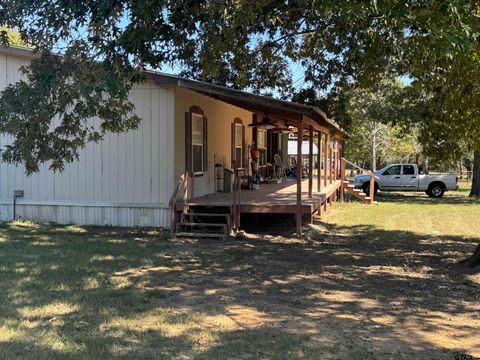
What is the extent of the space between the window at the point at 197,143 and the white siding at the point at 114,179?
1393mm

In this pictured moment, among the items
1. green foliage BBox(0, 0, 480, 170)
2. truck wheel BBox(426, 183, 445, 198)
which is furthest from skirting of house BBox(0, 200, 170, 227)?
truck wheel BBox(426, 183, 445, 198)

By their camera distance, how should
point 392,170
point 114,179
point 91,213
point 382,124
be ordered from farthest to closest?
point 382,124 → point 392,170 → point 91,213 → point 114,179

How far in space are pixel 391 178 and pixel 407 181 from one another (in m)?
0.84

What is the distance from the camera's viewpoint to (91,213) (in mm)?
12578

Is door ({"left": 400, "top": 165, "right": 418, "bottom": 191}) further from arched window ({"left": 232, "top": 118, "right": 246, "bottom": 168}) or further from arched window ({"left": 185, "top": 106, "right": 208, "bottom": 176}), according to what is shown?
arched window ({"left": 185, "top": 106, "right": 208, "bottom": 176})

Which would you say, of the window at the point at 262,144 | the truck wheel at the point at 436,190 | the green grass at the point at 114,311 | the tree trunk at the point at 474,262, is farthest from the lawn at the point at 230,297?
the truck wheel at the point at 436,190

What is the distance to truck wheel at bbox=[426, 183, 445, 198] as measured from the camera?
1064 inches

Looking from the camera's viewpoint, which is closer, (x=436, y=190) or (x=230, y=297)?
(x=230, y=297)

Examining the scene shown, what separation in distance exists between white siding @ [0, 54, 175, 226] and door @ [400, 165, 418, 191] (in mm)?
18909

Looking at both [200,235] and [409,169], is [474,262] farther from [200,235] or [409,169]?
[409,169]

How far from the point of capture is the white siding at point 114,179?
11984 mm

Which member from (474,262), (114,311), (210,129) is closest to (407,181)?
(210,129)

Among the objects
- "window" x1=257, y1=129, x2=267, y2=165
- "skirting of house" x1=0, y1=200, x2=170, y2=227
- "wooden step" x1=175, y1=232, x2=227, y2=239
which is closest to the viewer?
"wooden step" x1=175, y1=232, x2=227, y2=239

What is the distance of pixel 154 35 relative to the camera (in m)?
6.00
